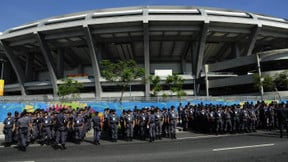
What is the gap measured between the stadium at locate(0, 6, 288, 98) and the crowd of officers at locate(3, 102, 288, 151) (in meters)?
27.9

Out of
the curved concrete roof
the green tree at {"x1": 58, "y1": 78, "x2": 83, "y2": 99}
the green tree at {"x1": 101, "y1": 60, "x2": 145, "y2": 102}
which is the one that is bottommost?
the green tree at {"x1": 58, "y1": 78, "x2": 83, "y2": 99}

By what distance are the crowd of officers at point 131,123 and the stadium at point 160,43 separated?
2792 centimetres

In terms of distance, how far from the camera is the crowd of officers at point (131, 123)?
480 inches

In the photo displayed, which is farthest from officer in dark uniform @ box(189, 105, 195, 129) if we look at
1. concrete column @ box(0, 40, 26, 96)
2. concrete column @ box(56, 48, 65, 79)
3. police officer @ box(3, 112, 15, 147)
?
concrete column @ box(0, 40, 26, 96)

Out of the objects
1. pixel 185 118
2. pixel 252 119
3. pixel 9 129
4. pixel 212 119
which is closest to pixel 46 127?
pixel 9 129

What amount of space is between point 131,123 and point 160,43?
41453 mm

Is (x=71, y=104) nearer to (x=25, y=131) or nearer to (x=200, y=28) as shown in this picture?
(x=25, y=131)

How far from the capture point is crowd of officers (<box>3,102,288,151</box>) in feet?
40.0

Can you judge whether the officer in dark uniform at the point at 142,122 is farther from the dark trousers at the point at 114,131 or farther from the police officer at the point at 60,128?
the police officer at the point at 60,128

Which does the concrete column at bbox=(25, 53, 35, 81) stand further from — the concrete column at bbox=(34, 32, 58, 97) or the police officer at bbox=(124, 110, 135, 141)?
the police officer at bbox=(124, 110, 135, 141)

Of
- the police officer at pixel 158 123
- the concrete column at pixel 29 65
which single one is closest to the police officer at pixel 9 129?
the police officer at pixel 158 123

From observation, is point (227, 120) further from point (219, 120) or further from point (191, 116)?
point (191, 116)

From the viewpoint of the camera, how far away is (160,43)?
5356 cm

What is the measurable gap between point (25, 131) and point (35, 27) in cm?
4001
